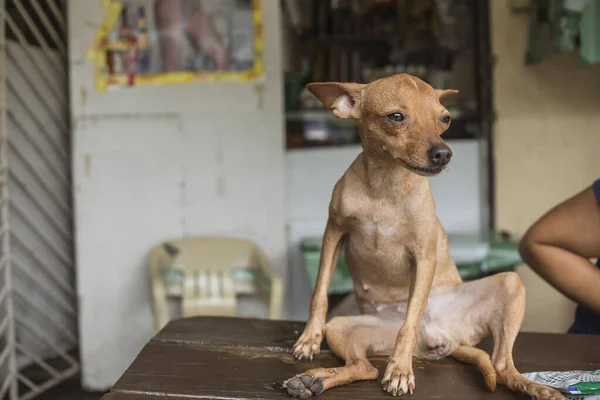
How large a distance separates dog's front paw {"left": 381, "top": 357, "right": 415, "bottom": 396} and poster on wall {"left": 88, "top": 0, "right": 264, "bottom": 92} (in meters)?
2.13

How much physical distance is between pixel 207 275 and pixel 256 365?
169 cm

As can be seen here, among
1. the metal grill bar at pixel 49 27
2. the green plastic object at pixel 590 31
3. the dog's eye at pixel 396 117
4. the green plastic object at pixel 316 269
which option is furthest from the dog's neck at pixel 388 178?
the metal grill bar at pixel 49 27

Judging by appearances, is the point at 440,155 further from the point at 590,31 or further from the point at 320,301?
the point at 590,31

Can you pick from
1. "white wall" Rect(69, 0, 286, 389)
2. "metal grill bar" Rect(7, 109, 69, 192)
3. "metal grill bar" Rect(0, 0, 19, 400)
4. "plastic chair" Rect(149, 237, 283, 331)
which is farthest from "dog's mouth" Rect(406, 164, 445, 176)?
"metal grill bar" Rect(7, 109, 69, 192)

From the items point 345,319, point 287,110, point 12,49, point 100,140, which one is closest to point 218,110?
point 287,110

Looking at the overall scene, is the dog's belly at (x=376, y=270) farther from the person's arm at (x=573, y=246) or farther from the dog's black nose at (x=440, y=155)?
the person's arm at (x=573, y=246)

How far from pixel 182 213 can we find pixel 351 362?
203 cm

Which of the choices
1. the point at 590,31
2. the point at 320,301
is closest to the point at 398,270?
the point at 320,301

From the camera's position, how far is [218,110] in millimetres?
2994

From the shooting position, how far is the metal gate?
10.4ft

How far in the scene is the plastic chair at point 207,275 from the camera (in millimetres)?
2795

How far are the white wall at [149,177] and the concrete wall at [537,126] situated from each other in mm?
1202

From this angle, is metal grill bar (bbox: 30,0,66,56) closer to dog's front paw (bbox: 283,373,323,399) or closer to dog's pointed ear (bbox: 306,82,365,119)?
dog's pointed ear (bbox: 306,82,365,119)

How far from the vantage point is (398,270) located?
4.14 feet
